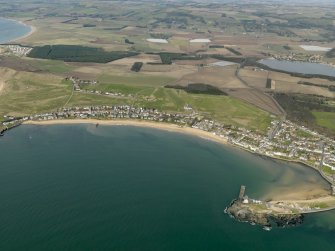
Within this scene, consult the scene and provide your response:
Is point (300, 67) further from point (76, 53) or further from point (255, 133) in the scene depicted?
point (76, 53)

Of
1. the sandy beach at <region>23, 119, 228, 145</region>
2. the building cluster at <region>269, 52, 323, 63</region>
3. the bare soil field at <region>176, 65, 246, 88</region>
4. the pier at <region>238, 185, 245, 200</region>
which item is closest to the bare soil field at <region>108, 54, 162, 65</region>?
the bare soil field at <region>176, 65, 246, 88</region>

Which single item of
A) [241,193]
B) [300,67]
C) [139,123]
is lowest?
[300,67]

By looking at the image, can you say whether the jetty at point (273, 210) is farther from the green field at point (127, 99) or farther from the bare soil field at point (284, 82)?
the bare soil field at point (284, 82)

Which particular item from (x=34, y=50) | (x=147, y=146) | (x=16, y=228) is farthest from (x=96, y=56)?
(x=16, y=228)

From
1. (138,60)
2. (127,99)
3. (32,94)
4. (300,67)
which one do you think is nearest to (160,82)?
(127,99)

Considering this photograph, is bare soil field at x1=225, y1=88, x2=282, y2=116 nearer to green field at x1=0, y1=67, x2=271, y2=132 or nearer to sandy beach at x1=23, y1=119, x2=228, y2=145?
green field at x1=0, y1=67, x2=271, y2=132

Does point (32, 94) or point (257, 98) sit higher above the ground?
point (32, 94)
